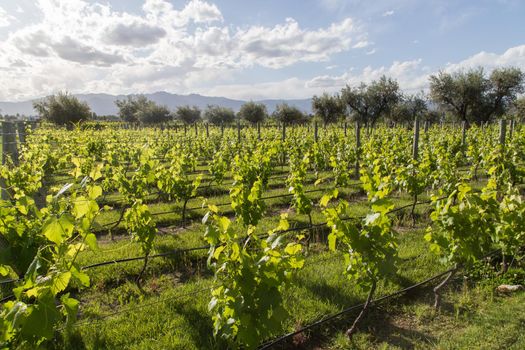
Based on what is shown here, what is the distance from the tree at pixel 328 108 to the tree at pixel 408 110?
627cm

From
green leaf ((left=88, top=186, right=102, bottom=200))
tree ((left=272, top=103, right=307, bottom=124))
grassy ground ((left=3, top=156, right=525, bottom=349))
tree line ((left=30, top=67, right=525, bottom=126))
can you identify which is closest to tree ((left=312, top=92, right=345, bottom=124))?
tree line ((left=30, top=67, right=525, bottom=126))

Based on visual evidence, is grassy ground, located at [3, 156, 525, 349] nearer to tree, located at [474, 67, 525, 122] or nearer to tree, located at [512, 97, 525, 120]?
tree, located at [474, 67, 525, 122]

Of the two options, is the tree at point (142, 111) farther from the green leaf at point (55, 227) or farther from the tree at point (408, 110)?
the green leaf at point (55, 227)

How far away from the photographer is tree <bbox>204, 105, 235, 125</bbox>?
195 ft

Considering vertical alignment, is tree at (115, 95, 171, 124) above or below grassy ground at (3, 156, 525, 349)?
above

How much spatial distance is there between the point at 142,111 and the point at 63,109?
60.1ft

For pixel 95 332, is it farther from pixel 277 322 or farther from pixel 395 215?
pixel 395 215

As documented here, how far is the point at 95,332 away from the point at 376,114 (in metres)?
40.7

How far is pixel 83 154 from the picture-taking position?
12289 millimetres

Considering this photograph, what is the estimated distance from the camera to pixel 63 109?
140ft

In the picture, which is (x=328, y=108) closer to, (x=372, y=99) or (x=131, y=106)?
(x=372, y=99)

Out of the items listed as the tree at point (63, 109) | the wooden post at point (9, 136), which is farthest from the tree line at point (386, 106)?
the wooden post at point (9, 136)

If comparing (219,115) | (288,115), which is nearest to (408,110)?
(288,115)

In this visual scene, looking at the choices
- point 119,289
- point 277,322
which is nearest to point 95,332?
point 119,289
